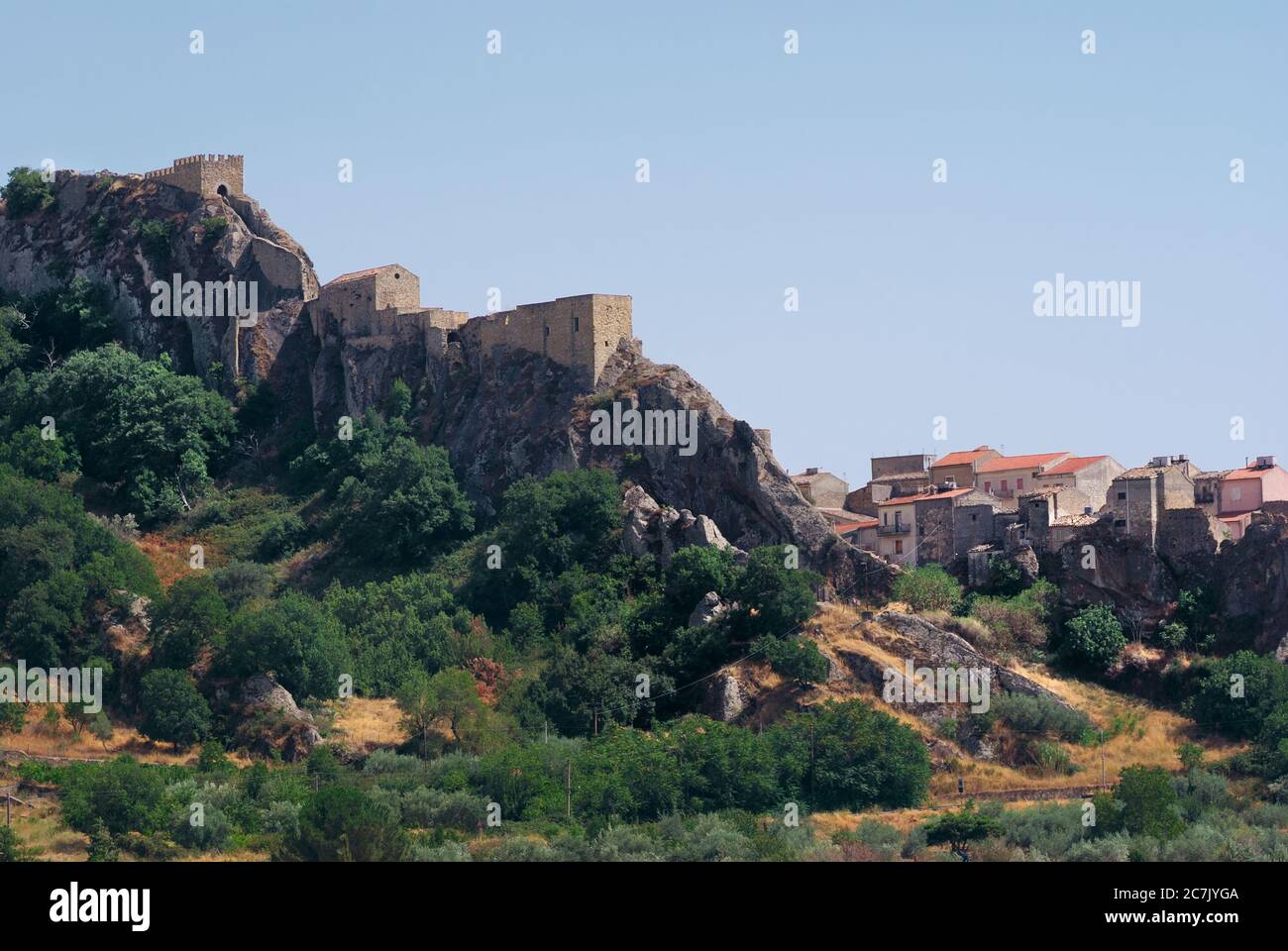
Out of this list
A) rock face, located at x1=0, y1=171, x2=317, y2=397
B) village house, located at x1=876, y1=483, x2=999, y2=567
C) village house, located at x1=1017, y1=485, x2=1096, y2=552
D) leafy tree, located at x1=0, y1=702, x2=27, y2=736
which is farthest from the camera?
rock face, located at x1=0, y1=171, x2=317, y2=397

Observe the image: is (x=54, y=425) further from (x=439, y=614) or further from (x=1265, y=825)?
(x=1265, y=825)

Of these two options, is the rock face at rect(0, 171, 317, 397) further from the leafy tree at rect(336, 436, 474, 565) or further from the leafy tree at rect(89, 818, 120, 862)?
the leafy tree at rect(89, 818, 120, 862)

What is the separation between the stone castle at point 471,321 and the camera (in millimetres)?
77250

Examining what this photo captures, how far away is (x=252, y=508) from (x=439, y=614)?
11.3 m

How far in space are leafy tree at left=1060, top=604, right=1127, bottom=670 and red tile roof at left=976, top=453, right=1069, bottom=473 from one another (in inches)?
505

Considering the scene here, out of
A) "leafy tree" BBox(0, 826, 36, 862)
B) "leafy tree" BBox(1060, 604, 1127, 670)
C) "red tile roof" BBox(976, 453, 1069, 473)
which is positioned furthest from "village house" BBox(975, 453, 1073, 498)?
"leafy tree" BBox(0, 826, 36, 862)

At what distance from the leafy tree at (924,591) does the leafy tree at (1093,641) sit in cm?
357

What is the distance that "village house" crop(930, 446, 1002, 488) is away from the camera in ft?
282

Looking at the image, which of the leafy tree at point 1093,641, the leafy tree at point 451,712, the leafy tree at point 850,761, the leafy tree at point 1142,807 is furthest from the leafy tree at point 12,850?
the leafy tree at point 1093,641

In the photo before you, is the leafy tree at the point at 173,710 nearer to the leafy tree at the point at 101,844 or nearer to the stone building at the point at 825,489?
the leafy tree at the point at 101,844

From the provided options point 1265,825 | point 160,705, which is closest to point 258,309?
point 160,705

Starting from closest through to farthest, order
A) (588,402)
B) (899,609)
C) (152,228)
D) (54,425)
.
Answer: (899,609) → (588,402) → (54,425) → (152,228)

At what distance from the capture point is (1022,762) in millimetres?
66375
